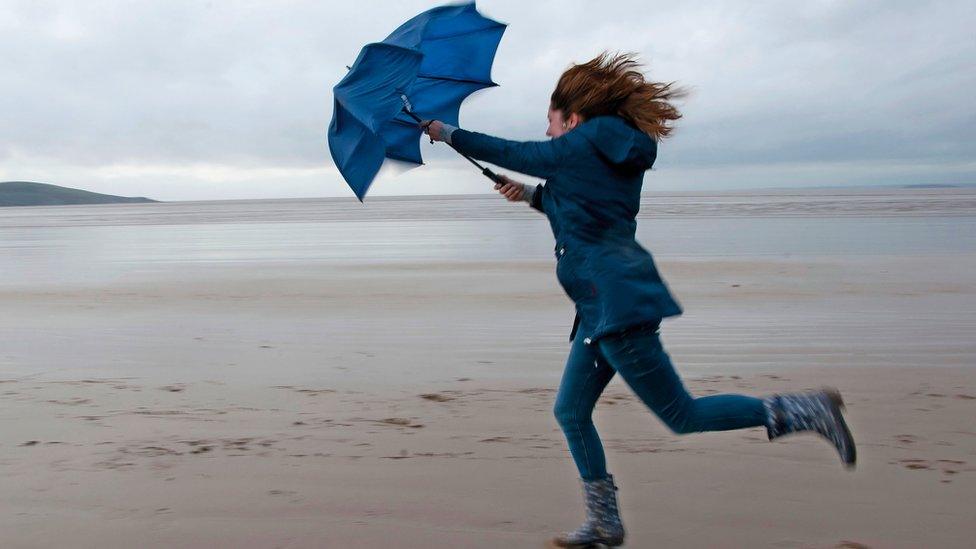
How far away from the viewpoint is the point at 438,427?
534 centimetres

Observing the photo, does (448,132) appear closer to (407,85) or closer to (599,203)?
(407,85)

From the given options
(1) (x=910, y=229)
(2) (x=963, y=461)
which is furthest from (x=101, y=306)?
(1) (x=910, y=229)

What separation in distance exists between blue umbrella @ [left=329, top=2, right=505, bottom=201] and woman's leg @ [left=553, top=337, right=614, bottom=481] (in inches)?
29.8

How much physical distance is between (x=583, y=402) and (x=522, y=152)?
3.15ft

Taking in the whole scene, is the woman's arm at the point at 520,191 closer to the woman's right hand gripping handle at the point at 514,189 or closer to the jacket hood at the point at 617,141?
the woman's right hand gripping handle at the point at 514,189

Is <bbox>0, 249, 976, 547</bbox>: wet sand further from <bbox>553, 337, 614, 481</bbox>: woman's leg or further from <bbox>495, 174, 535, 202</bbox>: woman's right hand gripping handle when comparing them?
→ <bbox>495, 174, 535, 202</bbox>: woman's right hand gripping handle

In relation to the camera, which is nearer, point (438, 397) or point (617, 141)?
point (617, 141)

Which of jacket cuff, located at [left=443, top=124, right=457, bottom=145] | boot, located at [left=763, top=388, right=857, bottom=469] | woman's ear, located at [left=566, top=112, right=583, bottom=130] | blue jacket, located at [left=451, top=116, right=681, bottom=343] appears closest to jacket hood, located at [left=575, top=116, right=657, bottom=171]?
blue jacket, located at [left=451, top=116, right=681, bottom=343]

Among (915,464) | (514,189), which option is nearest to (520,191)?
(514,189)

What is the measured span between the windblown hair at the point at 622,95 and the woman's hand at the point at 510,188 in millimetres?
419

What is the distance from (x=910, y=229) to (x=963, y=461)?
21718mm

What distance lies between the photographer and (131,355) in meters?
7.89

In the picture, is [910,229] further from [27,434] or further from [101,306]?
[27,434]

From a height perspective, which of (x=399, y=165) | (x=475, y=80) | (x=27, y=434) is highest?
(x=475, y=80)
